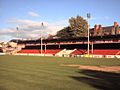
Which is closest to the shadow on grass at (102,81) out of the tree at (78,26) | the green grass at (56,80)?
the green grass at (56,80)

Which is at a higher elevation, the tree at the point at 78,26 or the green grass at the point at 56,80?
the tree at the point at 78,26

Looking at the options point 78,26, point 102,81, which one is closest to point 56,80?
point 102,81

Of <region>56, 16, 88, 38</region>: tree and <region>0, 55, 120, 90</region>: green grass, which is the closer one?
<region>0, 55, 120, 90</region>: green grass

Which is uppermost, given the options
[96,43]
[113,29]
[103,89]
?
[113,29]

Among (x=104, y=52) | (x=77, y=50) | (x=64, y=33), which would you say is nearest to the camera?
(x=104, y=52)

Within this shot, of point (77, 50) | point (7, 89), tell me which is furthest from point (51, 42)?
point (7, 89)

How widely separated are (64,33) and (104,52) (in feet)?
185

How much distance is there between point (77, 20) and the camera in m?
118

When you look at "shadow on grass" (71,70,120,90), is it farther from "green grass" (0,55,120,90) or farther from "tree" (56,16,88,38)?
"tree" (56,16,88,38)

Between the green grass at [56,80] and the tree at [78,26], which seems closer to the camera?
the green grass at [56,80]

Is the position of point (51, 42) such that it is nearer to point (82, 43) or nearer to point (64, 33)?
point (82, 43)

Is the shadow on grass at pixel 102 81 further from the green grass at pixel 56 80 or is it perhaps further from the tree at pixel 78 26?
the tree at pixel 78 26

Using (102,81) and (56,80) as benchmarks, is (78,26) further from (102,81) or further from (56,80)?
(102,81)

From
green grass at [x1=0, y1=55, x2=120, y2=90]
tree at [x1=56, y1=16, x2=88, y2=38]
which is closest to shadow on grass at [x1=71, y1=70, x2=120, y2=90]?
green grass at [x1=0, y1=55, x2=120, y2=90]
